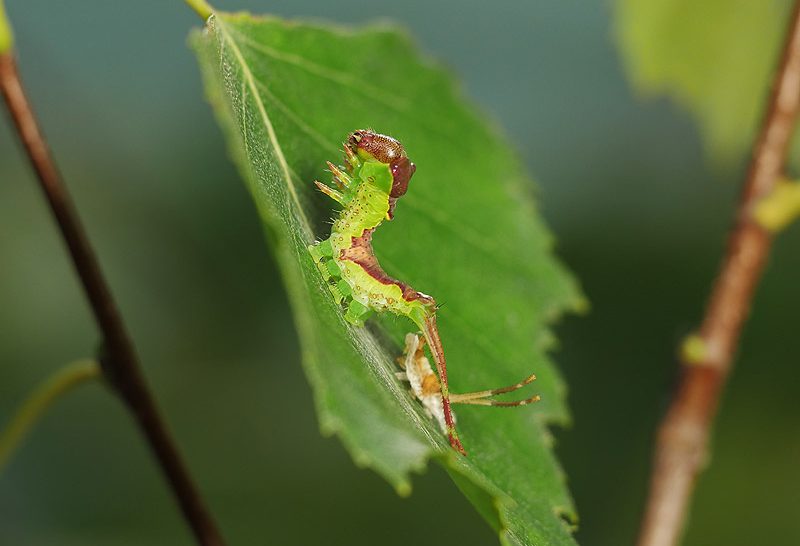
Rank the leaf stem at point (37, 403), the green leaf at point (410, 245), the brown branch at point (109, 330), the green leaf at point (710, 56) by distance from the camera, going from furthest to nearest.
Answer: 1. the green leaf at point (710, 56)
2. the leaf stem at point (37, 403)
3. the brown branch at point (109, 330)
4. the green leaf at point (410, 245)

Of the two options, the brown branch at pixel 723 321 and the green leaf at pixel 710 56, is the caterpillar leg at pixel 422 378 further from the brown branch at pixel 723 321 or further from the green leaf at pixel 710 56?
the green leaf at pixel 710 56

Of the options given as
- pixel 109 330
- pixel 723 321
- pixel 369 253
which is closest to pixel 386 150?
pixel 369 253

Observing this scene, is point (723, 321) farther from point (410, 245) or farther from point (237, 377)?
point (237, 377)

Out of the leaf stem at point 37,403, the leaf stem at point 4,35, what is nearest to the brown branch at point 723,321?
the leaf stem at point 37,403

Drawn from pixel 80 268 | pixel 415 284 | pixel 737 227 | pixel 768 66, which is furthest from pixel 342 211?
pixel 768 66

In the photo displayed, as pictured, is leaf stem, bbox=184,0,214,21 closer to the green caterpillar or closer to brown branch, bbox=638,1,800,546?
the green caterpillar

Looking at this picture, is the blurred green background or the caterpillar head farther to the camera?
the blurred green background

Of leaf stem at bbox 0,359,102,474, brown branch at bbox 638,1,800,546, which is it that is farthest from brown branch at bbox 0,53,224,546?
brown branch at bbox 638,1,800,546
